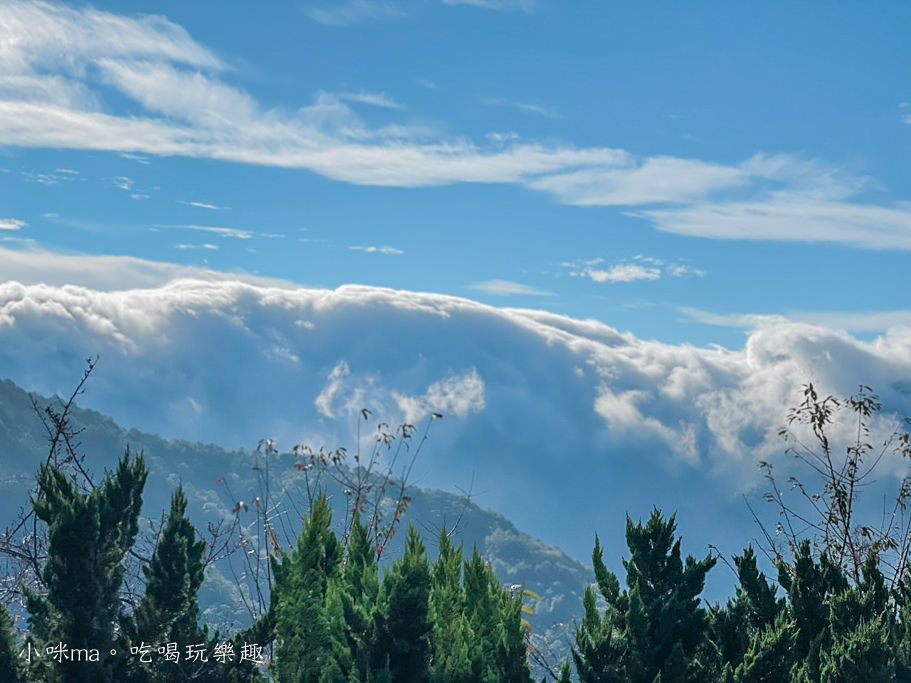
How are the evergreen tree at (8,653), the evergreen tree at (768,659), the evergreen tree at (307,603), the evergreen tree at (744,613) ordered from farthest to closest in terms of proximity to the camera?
the evergreen tree at (744,613) → the evergreen tree at (307,603) → the evergreen tree at (768,659) → the evergreen tree at (8,653)

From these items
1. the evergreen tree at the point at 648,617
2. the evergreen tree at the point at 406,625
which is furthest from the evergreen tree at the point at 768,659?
the evergreen tree at the point at 406,625

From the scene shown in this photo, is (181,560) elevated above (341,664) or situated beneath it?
elevated above

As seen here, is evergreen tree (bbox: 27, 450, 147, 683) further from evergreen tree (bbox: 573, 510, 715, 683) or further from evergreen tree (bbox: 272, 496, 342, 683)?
evergreen tree (bbox: 573, 510, 715, 683)

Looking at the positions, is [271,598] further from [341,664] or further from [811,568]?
[811,568]

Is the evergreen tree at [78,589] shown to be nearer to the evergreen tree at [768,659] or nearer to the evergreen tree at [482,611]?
the evergreen tree at [482,611]

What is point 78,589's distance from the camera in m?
7.02

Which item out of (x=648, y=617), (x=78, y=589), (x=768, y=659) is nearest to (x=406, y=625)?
(x=648, y=617)

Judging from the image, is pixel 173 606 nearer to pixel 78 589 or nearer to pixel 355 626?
pixel 78 589

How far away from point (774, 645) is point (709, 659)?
0.61 metres

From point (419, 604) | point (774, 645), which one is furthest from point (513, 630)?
point (774, 645)

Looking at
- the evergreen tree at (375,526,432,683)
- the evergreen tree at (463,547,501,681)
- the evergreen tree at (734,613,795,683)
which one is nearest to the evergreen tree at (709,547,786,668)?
the evergreen tree at (734,613,795,683)

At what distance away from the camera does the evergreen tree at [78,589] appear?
6988 millimetres

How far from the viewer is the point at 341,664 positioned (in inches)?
280

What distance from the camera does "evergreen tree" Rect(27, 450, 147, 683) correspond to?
275 inches
